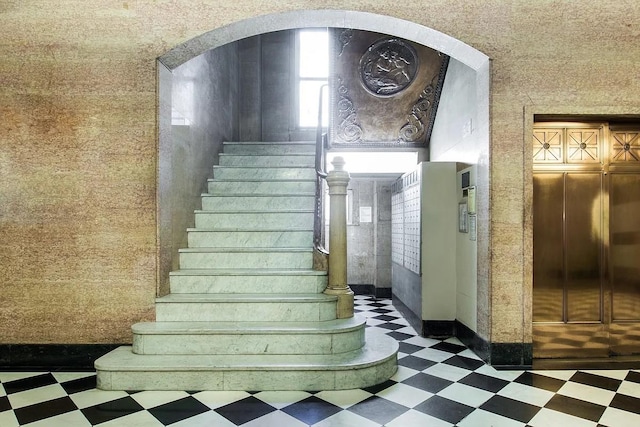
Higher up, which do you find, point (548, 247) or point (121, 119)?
point (121, 119)

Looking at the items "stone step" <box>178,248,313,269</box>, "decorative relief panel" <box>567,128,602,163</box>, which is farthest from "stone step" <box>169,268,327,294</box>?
"decorative relief panel" <box>567,128,602,163</box>

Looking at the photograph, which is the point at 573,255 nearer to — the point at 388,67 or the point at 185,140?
the point at 388,67

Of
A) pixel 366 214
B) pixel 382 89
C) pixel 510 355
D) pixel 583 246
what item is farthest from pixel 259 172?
pixel 583 246

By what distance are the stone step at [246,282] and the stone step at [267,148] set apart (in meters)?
2.62

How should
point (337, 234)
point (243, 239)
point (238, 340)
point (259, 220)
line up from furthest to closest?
1. point (259, 220)
2. point (243, 239)
3. point (337, 234)
4. point (238, 340)

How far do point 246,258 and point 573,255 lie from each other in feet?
9.93

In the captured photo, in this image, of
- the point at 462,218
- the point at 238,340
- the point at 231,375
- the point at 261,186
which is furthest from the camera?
the point at 261,186

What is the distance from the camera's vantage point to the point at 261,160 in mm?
5797

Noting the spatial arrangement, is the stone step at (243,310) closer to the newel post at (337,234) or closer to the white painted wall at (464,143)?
the newel post at (337,234)

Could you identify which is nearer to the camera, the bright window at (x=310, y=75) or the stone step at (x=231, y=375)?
the stone step at (x=231, y=375)

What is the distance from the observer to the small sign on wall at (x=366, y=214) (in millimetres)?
7204

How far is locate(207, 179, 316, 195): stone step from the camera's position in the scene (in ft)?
17.2

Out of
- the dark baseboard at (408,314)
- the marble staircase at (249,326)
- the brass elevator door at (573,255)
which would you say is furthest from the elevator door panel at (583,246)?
the marble staircase at (249,326)

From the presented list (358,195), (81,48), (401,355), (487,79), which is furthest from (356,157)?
(81,48)
